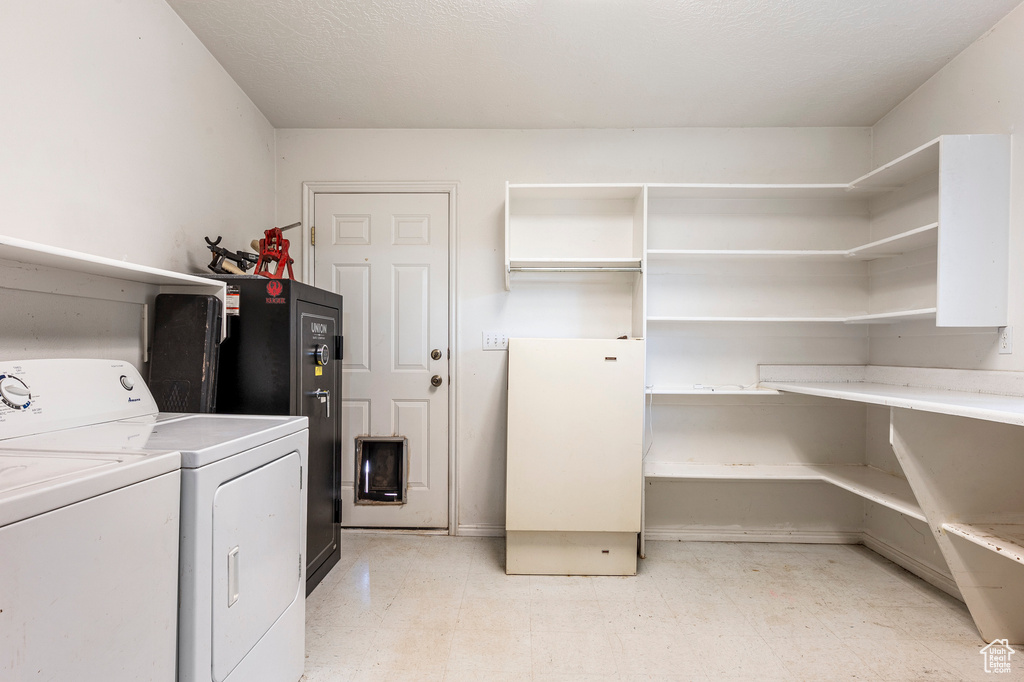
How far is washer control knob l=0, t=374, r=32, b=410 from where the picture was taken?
1.16m

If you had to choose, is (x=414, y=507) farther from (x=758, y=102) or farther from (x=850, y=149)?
(x=850, y=149)

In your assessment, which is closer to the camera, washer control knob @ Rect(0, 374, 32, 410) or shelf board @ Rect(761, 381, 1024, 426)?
washer control knob @ Rect(0, 374, 32, 410)

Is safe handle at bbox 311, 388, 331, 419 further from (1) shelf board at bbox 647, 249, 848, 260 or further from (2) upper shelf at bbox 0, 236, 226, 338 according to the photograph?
(1) shelf board at bbox 647, 249, 848, 260

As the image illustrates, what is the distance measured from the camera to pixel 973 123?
2.06 meters

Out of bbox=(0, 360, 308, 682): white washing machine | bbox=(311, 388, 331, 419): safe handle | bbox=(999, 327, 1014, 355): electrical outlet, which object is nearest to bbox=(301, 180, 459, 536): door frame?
bbox=(311, 388, 331, 419): safe handle

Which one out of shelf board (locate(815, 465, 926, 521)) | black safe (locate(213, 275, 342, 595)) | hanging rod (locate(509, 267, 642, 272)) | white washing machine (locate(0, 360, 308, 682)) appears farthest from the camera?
→ hanging rod (locate(509, 267, 642, 272))

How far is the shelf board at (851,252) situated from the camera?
7.12 feet

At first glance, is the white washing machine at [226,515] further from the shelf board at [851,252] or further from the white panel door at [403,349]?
the shelf board at [851,252]

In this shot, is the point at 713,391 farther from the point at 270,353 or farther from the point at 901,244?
the point at 270,353

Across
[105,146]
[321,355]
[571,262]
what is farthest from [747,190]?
[105,146]

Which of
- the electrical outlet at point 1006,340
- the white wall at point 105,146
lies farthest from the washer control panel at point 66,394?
the electrical outlet at point 1006,340

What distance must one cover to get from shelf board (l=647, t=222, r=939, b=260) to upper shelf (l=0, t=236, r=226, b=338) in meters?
2.12

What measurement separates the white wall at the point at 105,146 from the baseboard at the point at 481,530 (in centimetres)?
188

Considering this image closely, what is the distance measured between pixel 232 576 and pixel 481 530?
1814 mm
